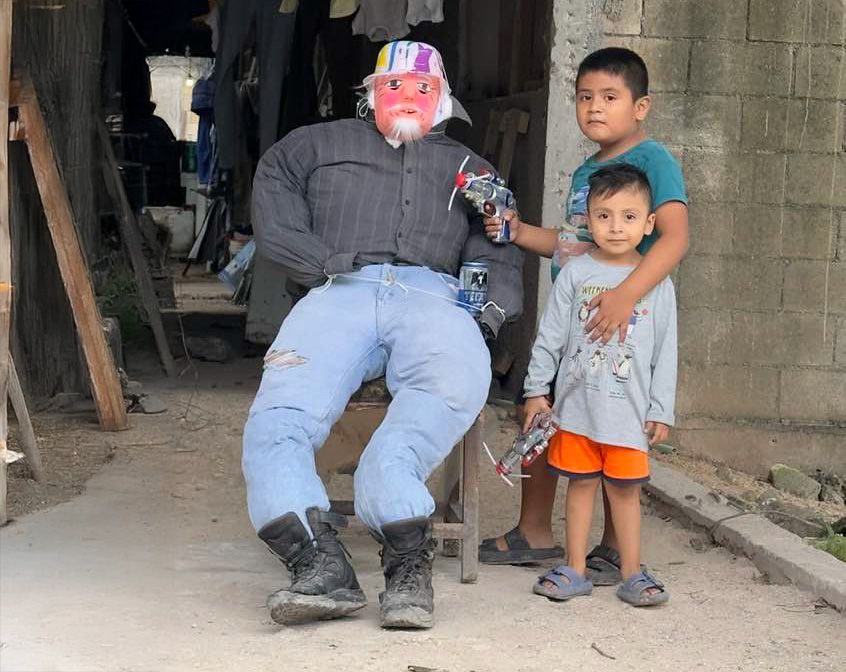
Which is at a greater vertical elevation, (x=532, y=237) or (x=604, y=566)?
(x=532, y=237)

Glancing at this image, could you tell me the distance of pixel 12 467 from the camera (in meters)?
4.88

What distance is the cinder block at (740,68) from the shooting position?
572 centimetres

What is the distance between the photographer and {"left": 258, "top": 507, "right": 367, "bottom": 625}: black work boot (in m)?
3.15

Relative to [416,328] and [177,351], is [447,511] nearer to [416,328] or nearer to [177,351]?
[416,328]

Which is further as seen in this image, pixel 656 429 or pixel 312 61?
pixel 312 61

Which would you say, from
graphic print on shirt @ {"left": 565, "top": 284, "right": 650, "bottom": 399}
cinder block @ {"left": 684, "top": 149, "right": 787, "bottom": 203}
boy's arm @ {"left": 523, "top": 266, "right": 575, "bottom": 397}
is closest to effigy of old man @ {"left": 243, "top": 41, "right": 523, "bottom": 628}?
boy's arm @ {"left": 523, "top": 266, "right": 575, "bottom": 397}

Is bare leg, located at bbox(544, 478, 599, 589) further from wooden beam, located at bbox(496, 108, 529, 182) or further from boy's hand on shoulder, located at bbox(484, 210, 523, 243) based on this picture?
wooden beam, located at bbox(496, 108, 529, 182)

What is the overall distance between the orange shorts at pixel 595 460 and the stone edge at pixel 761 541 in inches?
24.8

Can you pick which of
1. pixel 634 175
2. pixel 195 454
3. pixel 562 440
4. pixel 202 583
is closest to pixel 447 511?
pixel 562 440

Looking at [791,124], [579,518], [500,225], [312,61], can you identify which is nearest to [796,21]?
[791,124]

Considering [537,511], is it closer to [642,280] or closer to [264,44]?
[642,280]

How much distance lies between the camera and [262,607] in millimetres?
3457

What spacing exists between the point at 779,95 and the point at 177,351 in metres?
4.35

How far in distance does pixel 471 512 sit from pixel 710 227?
2.62 meters
